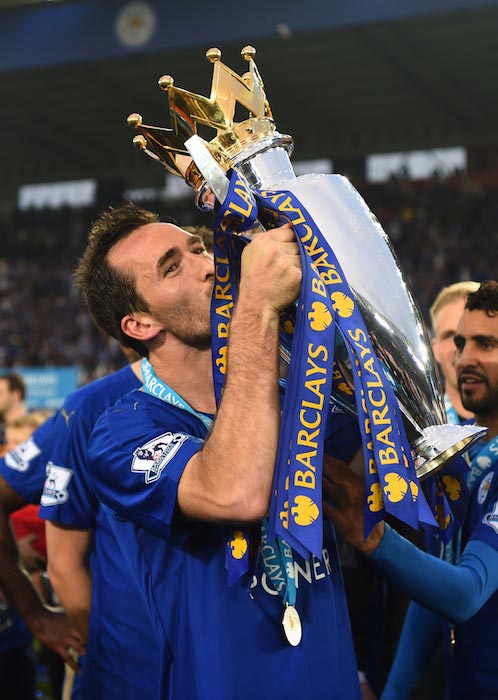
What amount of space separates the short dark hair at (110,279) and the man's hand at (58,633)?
0.96 m

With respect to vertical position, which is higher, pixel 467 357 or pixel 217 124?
pixel 217 124

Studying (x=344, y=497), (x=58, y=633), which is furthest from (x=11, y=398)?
(x=344, y=497)

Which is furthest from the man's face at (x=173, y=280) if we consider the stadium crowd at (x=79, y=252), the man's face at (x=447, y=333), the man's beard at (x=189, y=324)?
the stadium crowd at (x=79, y=252)

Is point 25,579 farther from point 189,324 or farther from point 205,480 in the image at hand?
point 205,480

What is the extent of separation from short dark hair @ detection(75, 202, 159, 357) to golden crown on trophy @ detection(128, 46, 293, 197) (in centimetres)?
30

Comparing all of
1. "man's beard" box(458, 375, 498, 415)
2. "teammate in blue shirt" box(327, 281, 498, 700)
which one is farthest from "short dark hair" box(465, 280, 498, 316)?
"man's beard" box(458, 375, 498, 415)

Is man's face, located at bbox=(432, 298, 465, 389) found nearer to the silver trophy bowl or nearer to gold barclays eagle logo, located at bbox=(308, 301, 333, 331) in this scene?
the silver trophy bowl

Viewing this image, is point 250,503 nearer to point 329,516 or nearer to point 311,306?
point 329,516

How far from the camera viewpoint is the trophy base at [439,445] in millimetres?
1351

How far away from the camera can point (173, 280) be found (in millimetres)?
1729

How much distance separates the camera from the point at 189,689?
1524 millimetres

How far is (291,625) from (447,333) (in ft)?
5.86

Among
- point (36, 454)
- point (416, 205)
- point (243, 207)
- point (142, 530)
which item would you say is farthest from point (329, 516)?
point (416, 205)

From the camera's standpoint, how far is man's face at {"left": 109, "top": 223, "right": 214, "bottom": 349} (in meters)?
1.72
